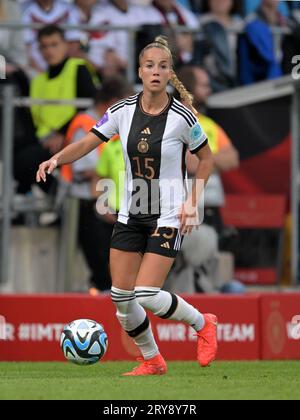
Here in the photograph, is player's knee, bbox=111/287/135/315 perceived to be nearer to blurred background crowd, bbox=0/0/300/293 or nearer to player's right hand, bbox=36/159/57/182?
player's right hand, bbox=36/159/57/182

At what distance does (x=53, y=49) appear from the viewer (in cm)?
1380

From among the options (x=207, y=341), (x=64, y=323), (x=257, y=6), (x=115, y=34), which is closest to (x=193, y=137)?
(x=207, y=341)

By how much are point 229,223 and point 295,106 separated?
5.60 feet

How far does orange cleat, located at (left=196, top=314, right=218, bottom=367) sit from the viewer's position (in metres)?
9.45

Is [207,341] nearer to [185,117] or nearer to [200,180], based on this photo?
[200,180]

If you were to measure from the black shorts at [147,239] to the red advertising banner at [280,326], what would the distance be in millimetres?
3064

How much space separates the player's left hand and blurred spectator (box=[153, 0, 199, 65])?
5.70 m

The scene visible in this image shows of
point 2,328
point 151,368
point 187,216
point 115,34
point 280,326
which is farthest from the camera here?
point 115,34

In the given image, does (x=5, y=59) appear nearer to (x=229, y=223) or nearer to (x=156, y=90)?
(x=229, y=223)

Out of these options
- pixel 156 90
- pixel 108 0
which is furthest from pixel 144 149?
pixel 108 0

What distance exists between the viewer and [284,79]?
14477 mm

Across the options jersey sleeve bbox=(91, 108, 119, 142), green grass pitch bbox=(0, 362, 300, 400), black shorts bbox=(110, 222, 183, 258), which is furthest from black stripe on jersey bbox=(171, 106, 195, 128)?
green grass pitch bbox=(0, 362, 300, 400)

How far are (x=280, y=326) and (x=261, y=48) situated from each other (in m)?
4.45

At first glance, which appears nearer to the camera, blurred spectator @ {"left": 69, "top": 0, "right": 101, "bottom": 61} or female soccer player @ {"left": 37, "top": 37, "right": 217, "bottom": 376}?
female soccer player @ {"left": 37, "top": 37, "right": 217, "bottom": 376}
